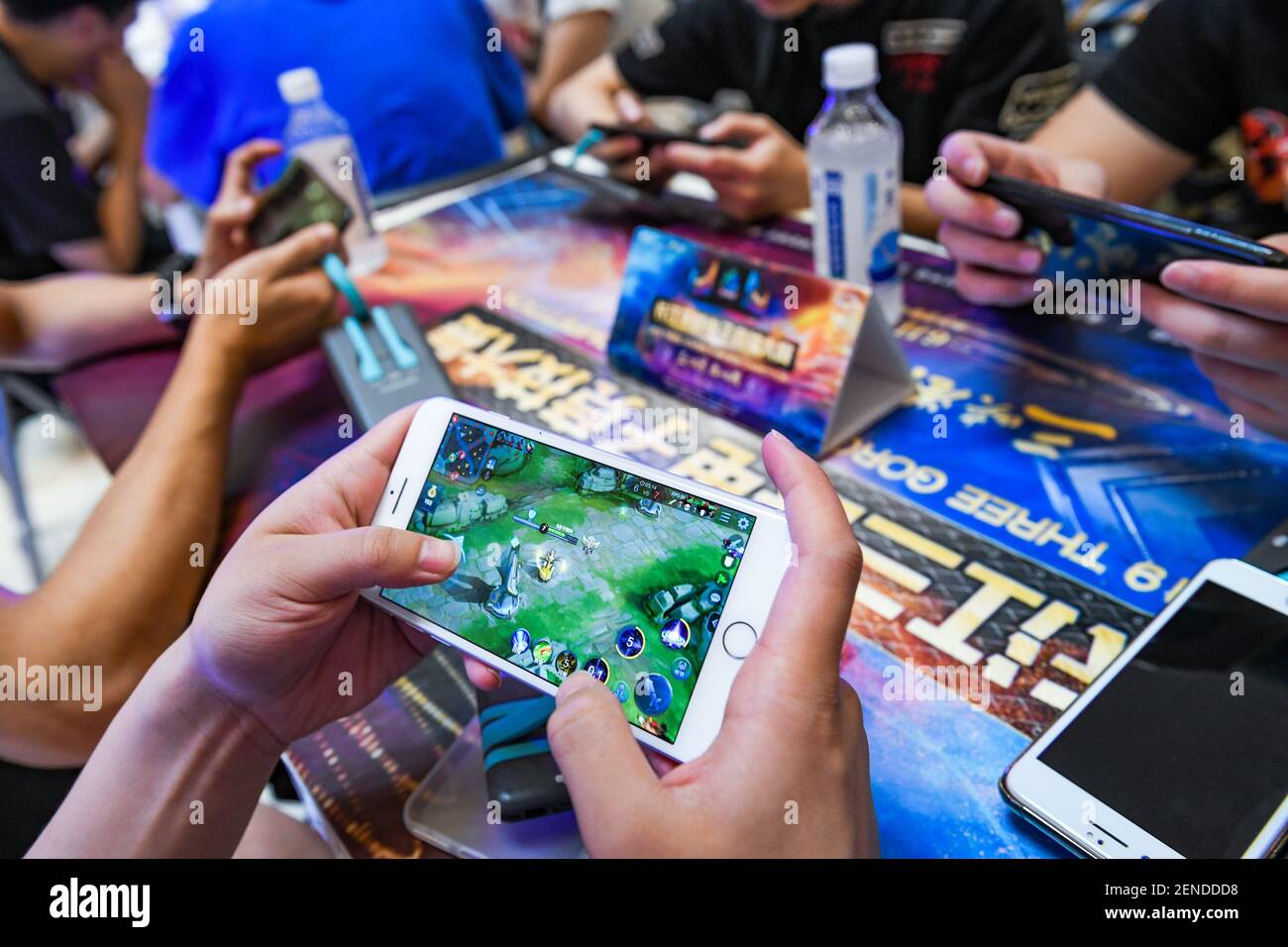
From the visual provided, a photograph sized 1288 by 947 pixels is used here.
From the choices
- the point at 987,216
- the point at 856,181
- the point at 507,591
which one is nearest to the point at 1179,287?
the point at 987,216

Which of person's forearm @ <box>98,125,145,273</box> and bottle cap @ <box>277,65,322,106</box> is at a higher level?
bottle cap @ <box>277,65,322,106</box>

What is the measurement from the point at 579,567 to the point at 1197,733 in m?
0.40

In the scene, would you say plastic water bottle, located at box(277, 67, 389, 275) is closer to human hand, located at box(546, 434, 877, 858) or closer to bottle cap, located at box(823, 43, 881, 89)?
bottle cap, located at box(823, 43, 881, 89)

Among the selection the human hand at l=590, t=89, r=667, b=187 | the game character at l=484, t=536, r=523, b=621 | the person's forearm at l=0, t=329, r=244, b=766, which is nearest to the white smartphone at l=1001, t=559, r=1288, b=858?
the game character at l=484, t=536, r=523, b=621

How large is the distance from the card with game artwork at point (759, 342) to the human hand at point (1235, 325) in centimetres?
24

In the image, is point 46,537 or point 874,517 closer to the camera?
point 874,517

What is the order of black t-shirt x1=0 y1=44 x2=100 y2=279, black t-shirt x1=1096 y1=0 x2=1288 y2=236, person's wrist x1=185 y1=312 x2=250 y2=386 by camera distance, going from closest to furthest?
1. person's wrist x1=185 y1=312 x2=250 y2=386
2. black t-shirt x1=1096 y1=0 x2=1288 y2=236
3. black t-shirt x1=0 y1=44 x2=100 y2=279

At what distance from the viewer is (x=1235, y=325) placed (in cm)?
69

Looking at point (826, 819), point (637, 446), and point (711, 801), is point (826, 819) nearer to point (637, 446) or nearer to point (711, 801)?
point (711, 801)

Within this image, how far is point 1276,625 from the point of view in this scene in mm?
541

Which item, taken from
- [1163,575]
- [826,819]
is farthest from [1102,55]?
[826,819]

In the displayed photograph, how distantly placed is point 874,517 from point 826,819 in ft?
1.05

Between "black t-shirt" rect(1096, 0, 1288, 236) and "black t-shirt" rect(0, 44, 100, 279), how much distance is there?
2.02 m

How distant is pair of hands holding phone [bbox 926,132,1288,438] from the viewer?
26.4 inches
